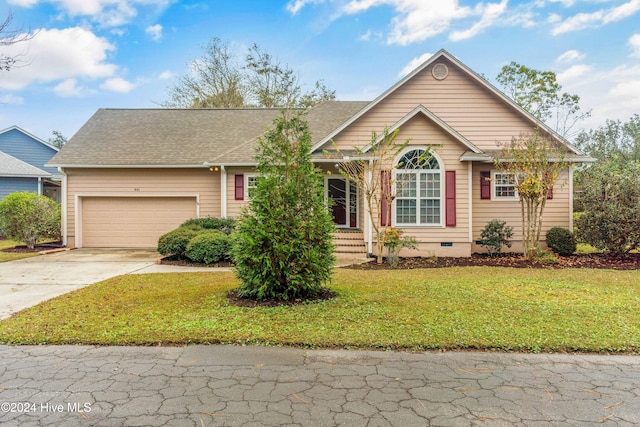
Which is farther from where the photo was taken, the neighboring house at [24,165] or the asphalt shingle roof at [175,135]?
the neighboring house at [24,165]

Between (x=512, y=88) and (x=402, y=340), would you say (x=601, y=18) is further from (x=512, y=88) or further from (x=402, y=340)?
(x=402, y=340)

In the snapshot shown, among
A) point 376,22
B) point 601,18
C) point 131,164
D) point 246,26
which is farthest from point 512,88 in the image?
point 131,164

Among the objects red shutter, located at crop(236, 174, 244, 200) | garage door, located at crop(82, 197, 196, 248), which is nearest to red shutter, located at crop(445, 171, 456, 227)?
red shutter, located at crop(236, 174, 244, 200)

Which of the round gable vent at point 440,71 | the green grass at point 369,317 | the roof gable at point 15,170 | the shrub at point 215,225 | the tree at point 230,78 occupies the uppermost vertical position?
the tree at point 230,78

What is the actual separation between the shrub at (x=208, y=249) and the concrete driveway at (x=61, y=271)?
0.63 meters

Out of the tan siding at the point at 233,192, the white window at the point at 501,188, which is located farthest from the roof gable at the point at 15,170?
the white window at the point at 501,188

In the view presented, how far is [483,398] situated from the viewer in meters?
3.04

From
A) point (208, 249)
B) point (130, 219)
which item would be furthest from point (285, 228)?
point (130, 219)

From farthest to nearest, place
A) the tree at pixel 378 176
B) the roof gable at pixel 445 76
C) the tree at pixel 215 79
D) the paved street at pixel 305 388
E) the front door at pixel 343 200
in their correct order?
the tree at pixel 215 79 → the front door at pixel 343 200 → the roof gable at pixel 445 76 → the tree at pixel 378 176 → the paved street at pixel 305 388

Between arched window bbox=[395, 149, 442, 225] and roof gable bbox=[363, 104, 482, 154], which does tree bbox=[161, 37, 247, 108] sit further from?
arched window bbox=[395, 149, 442, 225]

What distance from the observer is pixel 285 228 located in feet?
19.2

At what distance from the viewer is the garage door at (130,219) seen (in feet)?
47.4

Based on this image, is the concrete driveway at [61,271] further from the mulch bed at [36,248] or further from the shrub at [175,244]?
the mulch bed at [36,248]

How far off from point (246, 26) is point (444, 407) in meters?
23.2
